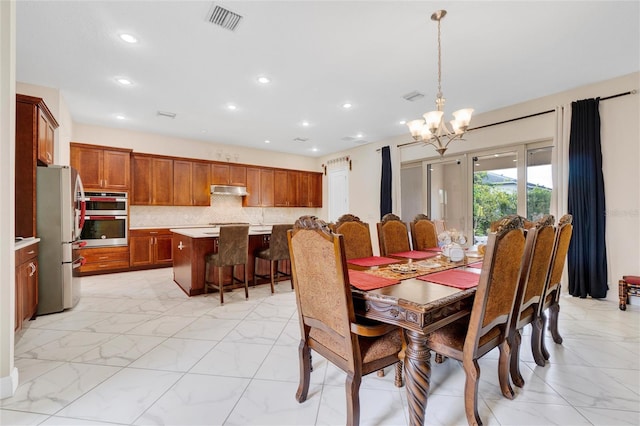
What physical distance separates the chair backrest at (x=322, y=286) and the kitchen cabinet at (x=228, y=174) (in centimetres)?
516

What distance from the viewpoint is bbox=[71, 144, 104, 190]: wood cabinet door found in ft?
15.5

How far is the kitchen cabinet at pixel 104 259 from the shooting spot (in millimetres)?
4773

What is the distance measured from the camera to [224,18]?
236 centimetres

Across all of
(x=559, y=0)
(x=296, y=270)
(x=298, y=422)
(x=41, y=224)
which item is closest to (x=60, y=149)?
(x=41, y=224)

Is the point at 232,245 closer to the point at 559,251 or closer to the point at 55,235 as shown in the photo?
the point at 55,235

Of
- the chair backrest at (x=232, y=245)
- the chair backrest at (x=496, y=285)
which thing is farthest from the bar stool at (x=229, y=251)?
the chair backrest at (x=496, y=285)

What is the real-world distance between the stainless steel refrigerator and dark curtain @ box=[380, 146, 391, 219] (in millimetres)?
5183

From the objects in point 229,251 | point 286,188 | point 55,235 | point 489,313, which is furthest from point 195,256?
point 286,188

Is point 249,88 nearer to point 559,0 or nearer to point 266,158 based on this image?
point 559,0

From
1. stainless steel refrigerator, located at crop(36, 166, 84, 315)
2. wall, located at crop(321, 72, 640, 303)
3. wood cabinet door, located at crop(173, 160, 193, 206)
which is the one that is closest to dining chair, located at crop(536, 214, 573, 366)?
wall, located at crop(321, 72, 640, 303)

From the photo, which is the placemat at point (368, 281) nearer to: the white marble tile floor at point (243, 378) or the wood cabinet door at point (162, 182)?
the white marble tile floor at point (243, 378)

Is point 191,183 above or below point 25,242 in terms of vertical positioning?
above

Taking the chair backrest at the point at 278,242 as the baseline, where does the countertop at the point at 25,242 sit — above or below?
above

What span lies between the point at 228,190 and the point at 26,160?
354cm
